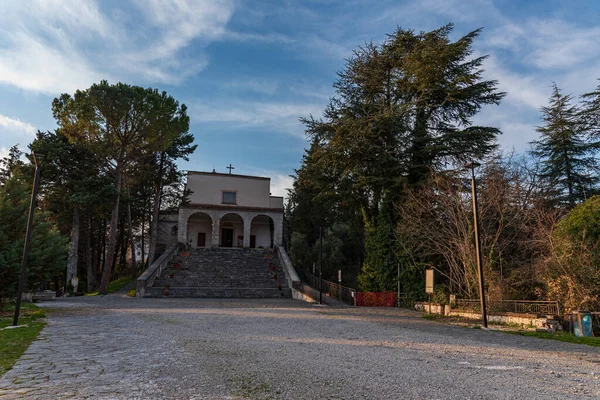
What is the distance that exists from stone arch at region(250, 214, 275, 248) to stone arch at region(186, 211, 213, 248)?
12.0 feet

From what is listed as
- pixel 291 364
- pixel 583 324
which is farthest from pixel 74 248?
pixel 583 324

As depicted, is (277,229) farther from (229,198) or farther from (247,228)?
(229,198)

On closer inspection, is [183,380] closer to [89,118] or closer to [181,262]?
[89,118]

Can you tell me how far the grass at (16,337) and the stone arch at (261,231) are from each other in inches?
964

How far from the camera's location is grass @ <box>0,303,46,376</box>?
6.08 m

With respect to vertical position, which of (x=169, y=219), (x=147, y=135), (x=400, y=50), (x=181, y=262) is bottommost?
(x=181, y=262)

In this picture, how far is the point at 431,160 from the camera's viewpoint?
19875 millimetres

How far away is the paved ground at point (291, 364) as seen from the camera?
181 inches

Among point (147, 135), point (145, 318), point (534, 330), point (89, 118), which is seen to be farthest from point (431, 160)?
point (89, 118)

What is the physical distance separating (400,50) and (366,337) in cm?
1563

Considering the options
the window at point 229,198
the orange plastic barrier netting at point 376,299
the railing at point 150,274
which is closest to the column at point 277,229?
the window at point 229,198

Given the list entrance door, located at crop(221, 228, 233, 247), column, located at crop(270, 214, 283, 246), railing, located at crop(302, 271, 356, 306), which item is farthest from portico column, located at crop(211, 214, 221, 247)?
railing, located at crop(302, 271, 356, 306)

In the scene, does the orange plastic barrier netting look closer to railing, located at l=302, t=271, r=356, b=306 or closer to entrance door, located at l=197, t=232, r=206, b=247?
railing, located at l=302, t=271, r=356, b=306

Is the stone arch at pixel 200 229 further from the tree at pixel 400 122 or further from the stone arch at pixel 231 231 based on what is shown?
the tree at pixel 400 122
